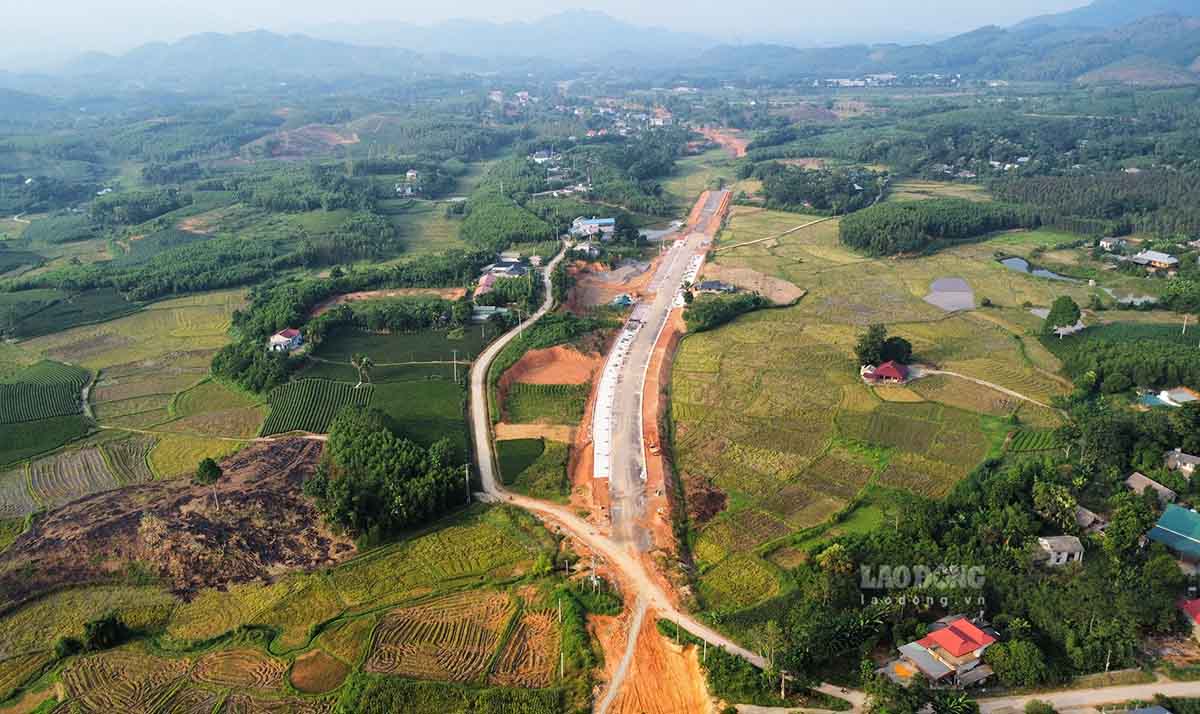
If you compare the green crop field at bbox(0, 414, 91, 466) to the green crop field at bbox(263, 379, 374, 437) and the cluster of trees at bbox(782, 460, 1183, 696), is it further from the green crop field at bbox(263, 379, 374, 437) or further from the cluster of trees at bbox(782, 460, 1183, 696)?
the cluster of trees at bbox(782, 460, 1183, 696)

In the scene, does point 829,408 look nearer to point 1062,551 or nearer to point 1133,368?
point 1062,551

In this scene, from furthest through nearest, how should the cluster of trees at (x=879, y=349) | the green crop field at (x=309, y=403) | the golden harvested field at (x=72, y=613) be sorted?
the cluster of trees at (x=879, y=349), the green crop field at (x=309, y=403), the golden harvested field at (x=72, y=613)

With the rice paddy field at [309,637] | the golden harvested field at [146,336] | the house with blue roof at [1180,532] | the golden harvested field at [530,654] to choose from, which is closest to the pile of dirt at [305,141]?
the golden harvested field at [146,336]

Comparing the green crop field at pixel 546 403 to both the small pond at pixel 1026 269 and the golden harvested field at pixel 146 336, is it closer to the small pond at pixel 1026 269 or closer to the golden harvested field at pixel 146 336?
the golden harvested field at pixel 146 336

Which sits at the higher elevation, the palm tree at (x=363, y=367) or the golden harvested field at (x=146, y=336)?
the palm tree at (x=363, y=367)

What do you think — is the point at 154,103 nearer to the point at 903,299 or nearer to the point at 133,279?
the point at 133,279

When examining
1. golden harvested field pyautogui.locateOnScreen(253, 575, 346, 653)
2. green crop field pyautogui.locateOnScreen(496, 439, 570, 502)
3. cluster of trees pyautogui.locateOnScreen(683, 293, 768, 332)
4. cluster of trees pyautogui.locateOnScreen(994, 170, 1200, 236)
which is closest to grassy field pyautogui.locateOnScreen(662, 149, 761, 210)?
cluster of trees pyautogui.locateOnScreen(994, 170, 1200, 236)
